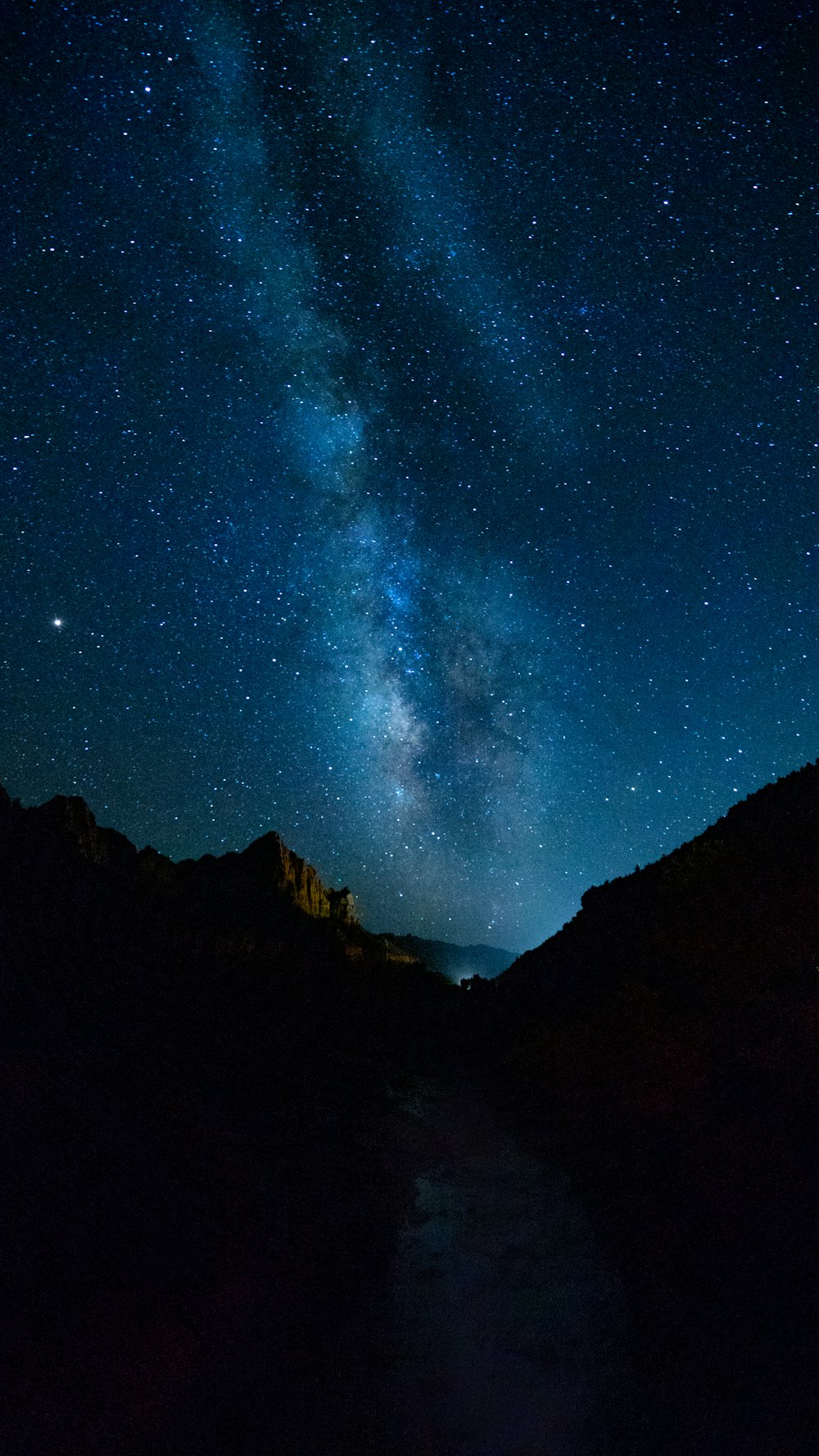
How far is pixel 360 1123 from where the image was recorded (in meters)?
17.8

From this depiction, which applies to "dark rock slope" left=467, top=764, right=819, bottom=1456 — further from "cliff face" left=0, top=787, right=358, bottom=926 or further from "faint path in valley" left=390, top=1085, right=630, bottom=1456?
"cliff face" left=0, top=787, right=358, bottom=926

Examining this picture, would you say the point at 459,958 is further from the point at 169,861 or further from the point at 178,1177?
the point at 178,1177

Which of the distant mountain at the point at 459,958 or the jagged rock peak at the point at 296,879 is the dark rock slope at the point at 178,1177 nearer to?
the jagged rock peak at the point at 296,879

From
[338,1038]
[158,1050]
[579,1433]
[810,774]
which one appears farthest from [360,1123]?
[810,774]

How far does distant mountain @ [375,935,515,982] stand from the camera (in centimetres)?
9262

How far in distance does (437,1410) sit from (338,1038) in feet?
59.4

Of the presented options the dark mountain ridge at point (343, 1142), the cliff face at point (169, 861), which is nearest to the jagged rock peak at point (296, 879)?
the cliff face at point (169, 861)

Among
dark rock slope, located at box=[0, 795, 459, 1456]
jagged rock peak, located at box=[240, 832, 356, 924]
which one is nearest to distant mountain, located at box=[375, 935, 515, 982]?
jagged rock peak, located at box=[240, 832, 356, 924]

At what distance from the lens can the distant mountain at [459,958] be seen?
9262cm

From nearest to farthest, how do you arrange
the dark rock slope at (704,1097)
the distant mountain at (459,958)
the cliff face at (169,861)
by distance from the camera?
the dark rock slope at (704,1097), the cliff face at (169,861), the distant mountain at (459,958)

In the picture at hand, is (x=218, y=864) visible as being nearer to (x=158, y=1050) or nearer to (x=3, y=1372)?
(x=158, y=1050)

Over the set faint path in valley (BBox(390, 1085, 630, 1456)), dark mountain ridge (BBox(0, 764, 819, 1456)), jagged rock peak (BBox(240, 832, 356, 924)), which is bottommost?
faint path in valley (BBox(390, 1085, 630, 1456))

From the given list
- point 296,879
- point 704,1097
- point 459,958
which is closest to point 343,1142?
point 704,1097

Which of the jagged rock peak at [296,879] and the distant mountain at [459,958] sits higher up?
the jagged rock peak at [296,879]
